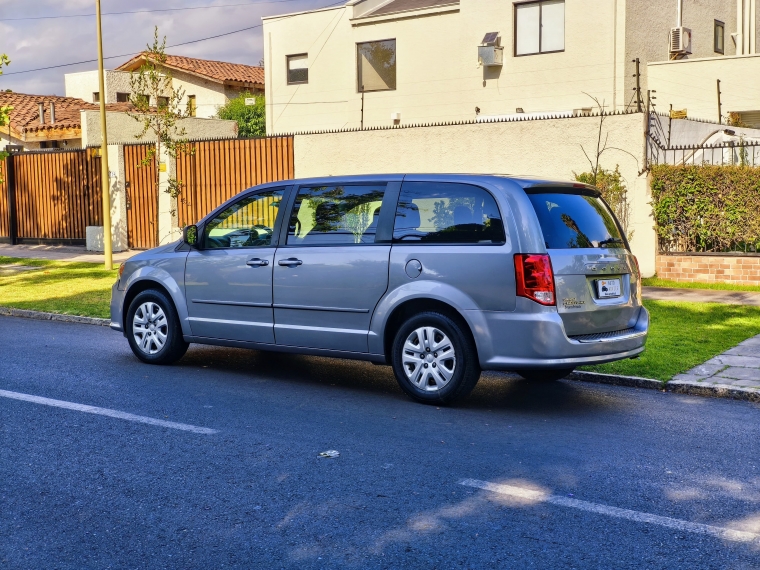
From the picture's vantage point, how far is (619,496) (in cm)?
509

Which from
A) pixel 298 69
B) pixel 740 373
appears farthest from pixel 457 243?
pixel 298 69

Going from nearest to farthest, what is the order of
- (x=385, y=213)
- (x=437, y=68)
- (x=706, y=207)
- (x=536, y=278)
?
(x=536, y=278), (x=385, y=213), (x=706, y=207), (x=437, y=68)

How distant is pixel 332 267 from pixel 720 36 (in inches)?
1007

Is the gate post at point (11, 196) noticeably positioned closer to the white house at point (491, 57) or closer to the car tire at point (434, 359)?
Answer: the white house at point (491, 57)

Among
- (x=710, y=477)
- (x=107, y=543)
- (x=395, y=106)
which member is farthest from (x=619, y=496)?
(x=395, y=106)

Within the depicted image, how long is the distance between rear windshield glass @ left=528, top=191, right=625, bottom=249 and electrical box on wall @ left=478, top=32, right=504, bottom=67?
18789mm

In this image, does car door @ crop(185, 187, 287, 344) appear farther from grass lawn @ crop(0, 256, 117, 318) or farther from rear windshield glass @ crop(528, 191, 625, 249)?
grass lawn @ crop(0, 256, 117, 318)

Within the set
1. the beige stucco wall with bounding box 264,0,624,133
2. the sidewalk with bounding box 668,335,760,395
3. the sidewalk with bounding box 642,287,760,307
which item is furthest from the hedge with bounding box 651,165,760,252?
the beige stucco wall with bounding box 264,0,624,133

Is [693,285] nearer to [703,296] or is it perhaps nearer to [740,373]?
[703,296]

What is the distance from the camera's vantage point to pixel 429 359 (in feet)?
23.9

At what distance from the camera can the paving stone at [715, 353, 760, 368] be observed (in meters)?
8.84

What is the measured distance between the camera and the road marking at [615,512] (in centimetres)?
451

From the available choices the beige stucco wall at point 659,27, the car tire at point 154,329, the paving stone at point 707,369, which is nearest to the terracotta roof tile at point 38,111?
the beige stucco wall at point 659,27

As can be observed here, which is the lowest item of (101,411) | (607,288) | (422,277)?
(101,411)
